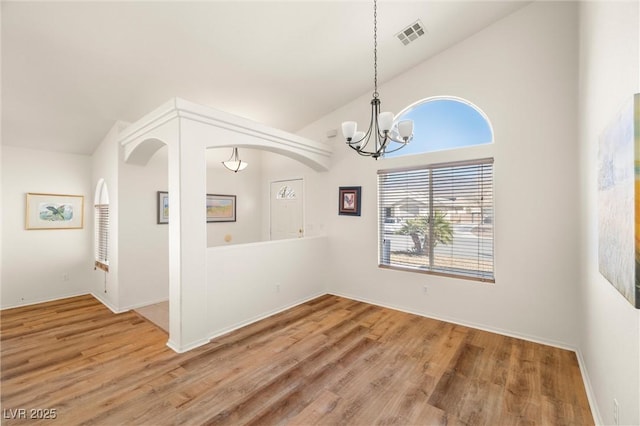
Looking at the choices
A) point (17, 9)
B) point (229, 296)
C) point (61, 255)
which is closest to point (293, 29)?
point (17, 9)

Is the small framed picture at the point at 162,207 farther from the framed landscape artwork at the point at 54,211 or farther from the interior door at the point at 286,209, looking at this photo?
the interior door at the point at 286,209

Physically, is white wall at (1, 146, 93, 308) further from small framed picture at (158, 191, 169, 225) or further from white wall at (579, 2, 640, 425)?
white wall at (579, 2, 640, 425)

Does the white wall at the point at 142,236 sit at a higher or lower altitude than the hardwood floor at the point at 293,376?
higher

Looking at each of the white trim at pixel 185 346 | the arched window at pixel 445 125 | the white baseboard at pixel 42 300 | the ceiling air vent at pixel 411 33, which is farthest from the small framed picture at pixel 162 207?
the ceiling air vent at pixel 411 33

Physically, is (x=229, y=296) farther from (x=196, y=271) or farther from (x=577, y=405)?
(x=577, y=405)

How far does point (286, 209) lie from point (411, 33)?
3.81m

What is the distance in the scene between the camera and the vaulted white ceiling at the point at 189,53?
2699 millimetres

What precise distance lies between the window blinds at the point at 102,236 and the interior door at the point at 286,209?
2.99 m

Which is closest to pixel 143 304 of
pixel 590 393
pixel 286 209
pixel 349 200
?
pixel 286 209

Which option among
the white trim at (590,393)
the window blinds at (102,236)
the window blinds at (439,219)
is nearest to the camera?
the white trim at (590,393)

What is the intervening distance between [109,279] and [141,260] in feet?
1.97

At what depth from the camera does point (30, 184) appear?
4.50 metres

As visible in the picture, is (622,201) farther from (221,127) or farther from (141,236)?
(141,236)

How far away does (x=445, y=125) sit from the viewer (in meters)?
3.91
